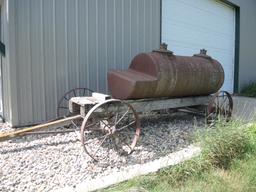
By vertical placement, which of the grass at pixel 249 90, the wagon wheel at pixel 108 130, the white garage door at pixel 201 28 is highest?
the white garage door at pixel 201 28

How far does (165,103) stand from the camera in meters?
5.63

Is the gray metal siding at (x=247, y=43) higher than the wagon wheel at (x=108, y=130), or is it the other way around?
the gray metal siding at (x=247, y=43)

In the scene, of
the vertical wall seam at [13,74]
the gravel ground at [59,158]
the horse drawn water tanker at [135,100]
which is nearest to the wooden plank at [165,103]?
the horse drawn water tanker at [135,100]

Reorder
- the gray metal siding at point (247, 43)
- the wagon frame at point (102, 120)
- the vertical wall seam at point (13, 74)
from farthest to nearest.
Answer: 1. the gray metal siding at point (247, 43)
2. the vertical wall seam at point (13, 74)
3. the wagon frame at point (102, 120)

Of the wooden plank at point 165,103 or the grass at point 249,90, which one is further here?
the grass at point 249,90

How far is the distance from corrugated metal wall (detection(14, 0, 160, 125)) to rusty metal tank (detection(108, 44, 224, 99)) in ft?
3.04

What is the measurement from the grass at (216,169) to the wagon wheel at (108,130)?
2.63ft

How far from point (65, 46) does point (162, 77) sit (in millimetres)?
1743

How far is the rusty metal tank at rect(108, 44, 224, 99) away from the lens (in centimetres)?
510

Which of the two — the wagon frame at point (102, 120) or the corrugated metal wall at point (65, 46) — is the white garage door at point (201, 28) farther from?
the wagon frame at point (102, 120)

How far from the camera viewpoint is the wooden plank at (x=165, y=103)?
5227 mm

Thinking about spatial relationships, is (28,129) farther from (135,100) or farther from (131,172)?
(135,100)

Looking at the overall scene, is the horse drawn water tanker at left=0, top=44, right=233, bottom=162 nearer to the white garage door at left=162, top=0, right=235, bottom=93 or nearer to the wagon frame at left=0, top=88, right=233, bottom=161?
the wagon frame at left=0, top=88, right=233, bottom=161

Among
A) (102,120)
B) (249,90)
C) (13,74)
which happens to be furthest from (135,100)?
(249,90)
